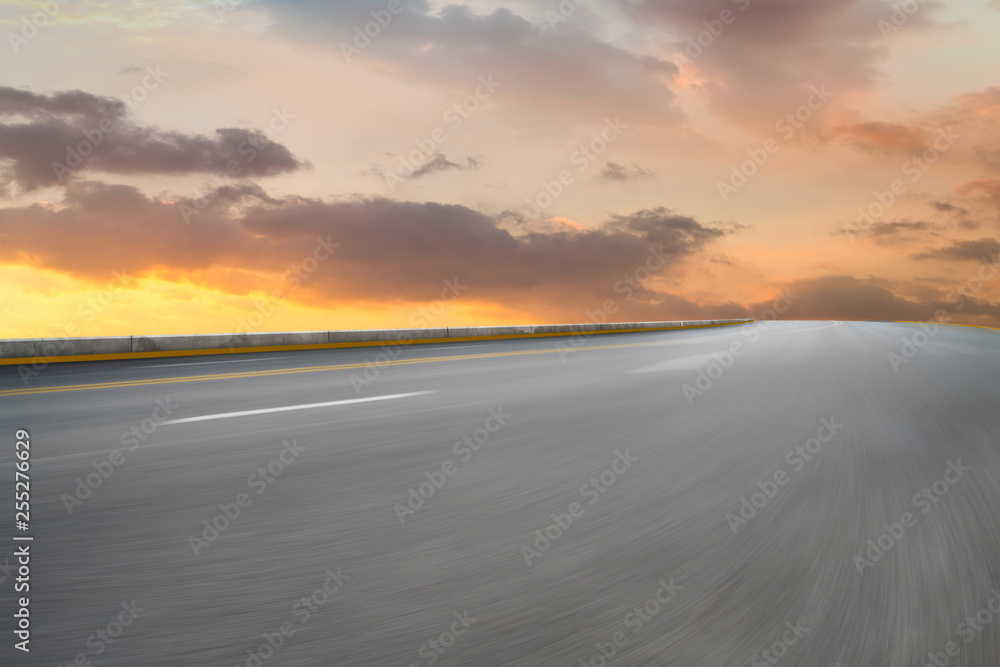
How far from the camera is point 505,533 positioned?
317 cm

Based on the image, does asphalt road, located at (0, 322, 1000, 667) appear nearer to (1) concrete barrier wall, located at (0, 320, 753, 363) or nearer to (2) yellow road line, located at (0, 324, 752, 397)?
(2) yellow road line, located at (0, 324, 752, 397)

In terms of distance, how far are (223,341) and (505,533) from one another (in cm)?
1336

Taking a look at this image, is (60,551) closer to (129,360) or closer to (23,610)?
(23,610)

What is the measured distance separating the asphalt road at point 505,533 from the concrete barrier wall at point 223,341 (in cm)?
623

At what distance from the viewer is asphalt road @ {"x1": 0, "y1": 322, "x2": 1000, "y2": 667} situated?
2.28 m

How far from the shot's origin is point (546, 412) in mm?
6473

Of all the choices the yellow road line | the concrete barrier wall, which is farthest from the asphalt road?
the concrete barrier wall

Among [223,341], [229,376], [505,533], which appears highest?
[223,341]

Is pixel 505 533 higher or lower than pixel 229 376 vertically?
lower

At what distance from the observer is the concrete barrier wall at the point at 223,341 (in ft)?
39.7

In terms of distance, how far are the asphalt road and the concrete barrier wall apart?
623 cm

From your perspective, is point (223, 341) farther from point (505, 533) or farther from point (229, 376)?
point (505, 533)

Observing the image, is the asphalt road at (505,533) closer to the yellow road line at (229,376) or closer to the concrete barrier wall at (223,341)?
the yellow road line at (229,376)

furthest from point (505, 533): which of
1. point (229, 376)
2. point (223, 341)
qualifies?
point (223, 341)
